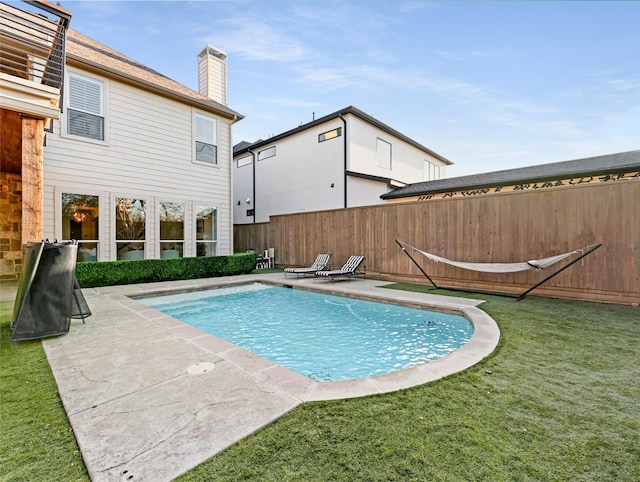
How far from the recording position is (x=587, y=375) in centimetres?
263

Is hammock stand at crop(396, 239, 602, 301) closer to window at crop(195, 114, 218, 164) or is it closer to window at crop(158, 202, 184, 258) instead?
window at crop(158, 202, 184, 258)

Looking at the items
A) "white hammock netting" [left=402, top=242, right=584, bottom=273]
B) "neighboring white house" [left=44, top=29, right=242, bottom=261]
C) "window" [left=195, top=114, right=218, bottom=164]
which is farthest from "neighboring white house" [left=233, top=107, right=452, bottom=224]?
"white hammock netting" [left=402, top=242, right=584, bottom=273]

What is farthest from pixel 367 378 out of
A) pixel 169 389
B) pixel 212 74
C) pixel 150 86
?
pixel 212 74

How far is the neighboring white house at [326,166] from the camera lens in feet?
40.8

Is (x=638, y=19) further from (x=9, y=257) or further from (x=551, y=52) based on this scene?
(x=9, y=257)

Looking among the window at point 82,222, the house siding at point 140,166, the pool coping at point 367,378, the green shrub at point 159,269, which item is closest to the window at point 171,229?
the house siding at point 140,166

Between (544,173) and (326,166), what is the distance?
26.6 ft

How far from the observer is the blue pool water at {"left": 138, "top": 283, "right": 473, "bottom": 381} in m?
3.62

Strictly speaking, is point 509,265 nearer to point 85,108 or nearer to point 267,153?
point 85,108

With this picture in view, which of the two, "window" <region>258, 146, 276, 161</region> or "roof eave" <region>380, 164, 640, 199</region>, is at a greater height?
"window" <region>258, 146, 276, 161</region>

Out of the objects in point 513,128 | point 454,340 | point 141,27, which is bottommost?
point 454,340

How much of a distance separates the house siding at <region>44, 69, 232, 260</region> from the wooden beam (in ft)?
12.3

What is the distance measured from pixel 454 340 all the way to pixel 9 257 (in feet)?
37.2

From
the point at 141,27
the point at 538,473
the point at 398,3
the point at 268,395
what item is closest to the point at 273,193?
the point at 141,27
